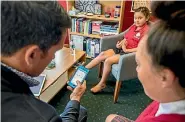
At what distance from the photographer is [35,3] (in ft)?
2.16

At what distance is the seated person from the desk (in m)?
0.33

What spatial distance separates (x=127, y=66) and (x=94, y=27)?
1120mm

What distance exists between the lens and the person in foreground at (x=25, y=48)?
63cm

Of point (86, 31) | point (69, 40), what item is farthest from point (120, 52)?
point (69, 40)

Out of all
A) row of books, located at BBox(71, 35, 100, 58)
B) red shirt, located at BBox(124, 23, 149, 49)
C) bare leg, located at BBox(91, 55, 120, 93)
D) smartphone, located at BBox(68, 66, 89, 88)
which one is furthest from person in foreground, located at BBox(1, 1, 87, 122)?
row of books, located at BBox(71, 35, 100, 58)

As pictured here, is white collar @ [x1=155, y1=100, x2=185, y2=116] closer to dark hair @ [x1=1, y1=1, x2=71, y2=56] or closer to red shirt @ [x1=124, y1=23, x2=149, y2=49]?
dark hair @ [x1=1, y1=1, x2=71, y2=56]

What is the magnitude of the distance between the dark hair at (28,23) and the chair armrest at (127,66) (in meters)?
1.35

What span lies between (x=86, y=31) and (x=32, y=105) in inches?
95.6

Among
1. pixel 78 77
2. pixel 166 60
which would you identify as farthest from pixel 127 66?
pixel 166 60

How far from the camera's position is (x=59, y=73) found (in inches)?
81.3

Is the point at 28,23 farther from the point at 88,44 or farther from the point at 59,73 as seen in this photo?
the point at 88,44

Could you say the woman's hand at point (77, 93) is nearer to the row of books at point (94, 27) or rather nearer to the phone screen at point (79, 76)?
the phone screen at point (79, 76)

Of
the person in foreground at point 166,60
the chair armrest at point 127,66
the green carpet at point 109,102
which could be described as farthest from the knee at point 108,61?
the person in foreground at point 166,60

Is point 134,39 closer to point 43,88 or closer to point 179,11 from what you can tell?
point 43,88
